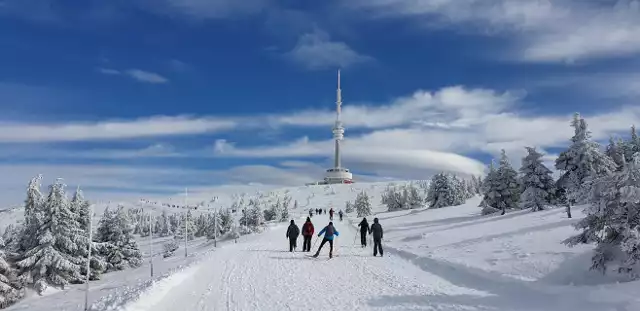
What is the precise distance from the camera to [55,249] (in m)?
37.7

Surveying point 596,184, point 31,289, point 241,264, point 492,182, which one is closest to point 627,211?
point 596,184

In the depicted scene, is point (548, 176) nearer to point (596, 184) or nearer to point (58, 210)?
point (596, 184)

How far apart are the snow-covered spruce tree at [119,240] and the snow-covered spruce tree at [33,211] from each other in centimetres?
1024

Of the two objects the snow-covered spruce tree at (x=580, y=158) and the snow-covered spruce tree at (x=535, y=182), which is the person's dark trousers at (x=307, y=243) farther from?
the snow-covered spruce tree at (x=535, y=182)

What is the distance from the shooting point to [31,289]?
35.7 m

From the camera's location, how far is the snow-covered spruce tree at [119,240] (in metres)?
49.3

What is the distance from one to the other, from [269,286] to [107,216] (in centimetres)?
4069

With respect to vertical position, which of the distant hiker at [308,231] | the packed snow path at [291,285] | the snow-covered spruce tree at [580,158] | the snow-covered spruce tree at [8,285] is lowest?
the snow-covered spruce tree at [8,285]

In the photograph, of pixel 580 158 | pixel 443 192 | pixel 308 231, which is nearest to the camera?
pixel 308 231

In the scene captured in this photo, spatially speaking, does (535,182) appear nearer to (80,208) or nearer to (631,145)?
(631,145)

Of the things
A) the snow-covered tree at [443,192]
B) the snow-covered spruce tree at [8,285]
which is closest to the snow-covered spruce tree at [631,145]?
the snow-covered tree at [443,192]

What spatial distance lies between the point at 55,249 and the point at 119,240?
41.7 feet

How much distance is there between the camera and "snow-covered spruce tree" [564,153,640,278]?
1396 centimetres

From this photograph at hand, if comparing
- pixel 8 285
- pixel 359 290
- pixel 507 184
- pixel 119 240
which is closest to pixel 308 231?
pixel 359 290
